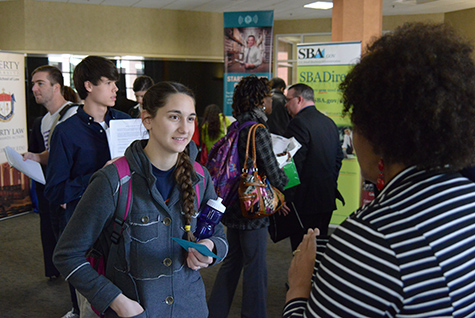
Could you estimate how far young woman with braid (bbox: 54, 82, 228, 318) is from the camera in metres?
1.56

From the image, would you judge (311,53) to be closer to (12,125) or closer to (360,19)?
(360,19)

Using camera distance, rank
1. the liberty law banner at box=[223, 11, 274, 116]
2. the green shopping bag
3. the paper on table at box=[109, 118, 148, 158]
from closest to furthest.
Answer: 1. the paper on table at box=[109, 118, 148, 158]
2. the green shopping bag
3. the liberty law banner at box=[223, 11, 274, 116]

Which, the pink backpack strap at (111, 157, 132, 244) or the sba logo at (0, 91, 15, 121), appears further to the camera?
the sba logo at (0, 91, 15, 121)

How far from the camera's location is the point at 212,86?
10281mm

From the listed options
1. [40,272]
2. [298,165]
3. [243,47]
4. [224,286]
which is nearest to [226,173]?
[224,286]

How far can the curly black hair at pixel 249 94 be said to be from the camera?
2977 mm

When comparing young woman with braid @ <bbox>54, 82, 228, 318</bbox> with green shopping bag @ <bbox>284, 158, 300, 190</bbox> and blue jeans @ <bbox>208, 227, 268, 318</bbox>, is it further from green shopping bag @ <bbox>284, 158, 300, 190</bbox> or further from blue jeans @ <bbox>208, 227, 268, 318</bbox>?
green shopping bag @ <bbox>284, 158, 300, 190</bbox>

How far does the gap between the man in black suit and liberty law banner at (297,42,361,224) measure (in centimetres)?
160

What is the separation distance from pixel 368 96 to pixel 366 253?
35cm

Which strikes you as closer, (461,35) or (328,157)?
(461,35)

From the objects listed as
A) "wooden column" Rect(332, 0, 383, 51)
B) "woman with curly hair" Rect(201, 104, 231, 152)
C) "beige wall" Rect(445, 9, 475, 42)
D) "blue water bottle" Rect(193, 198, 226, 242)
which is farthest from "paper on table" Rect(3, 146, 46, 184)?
"beige wall" Rect(445, 9, 475, 42)

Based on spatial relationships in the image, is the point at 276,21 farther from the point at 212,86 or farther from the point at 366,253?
the point at 366,253

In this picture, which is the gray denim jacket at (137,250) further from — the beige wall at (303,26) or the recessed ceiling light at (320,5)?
the beige wall at (303,26)

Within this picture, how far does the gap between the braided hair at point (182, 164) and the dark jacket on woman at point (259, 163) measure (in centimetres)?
106
